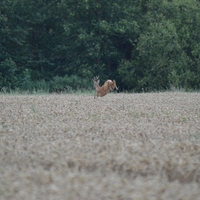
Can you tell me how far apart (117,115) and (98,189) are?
5.39 meters

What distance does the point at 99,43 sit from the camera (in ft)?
98.6

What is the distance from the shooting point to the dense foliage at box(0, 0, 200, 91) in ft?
94.9

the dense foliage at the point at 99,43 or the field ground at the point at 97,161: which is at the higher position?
the dense foliage at the point at 99,43

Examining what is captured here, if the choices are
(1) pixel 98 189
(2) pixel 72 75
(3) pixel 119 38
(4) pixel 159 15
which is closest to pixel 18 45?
(2) pixel 72 75

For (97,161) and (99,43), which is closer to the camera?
(97,161)

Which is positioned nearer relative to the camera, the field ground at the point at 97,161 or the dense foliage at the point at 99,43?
the field ground at the point at 97,161

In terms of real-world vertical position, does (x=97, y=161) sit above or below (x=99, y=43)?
below

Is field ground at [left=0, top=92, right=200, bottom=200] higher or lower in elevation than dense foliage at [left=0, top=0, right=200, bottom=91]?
lower

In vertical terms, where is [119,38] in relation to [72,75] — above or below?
above

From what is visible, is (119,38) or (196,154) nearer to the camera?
(196,154)

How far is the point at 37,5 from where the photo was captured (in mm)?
31734

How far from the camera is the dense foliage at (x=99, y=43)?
1139 inches

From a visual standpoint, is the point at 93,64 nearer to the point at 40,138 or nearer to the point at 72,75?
the point at 72,75

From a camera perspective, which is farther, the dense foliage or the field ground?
the dense foliage
